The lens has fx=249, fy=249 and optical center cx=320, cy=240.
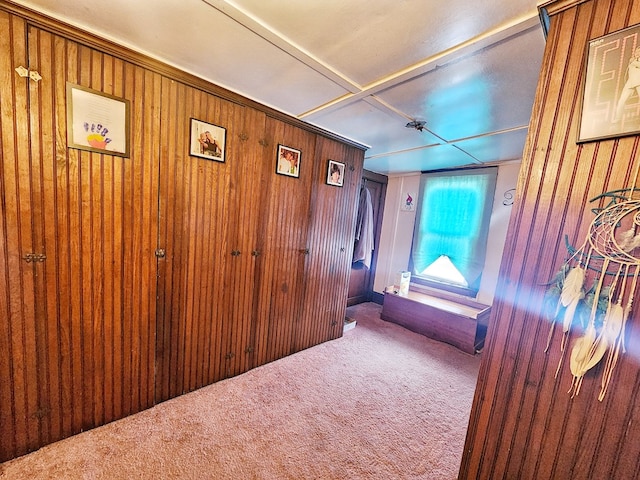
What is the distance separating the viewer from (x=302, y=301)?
2.66m

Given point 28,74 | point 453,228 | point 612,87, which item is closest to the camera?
point 612,87

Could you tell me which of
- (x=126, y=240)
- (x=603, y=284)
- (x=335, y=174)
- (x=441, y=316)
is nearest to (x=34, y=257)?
(x=126, y=240)

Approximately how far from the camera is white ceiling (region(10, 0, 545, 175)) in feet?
3.54

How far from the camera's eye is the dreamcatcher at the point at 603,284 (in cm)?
79

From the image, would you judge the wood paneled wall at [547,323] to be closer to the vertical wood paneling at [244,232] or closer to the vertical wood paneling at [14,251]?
the vertical wood paneling at [244,232]

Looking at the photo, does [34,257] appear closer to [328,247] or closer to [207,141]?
[207,141]

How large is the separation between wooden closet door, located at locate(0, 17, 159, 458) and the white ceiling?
0.27 metres

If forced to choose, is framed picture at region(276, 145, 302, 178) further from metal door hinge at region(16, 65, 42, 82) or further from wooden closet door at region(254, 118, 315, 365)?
metal door hinge at region(16, 65, 42, 82)

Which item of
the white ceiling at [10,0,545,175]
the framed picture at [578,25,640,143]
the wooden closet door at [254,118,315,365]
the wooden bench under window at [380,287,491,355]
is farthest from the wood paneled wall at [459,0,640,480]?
the wooden bench under window at [380,287,491,355]

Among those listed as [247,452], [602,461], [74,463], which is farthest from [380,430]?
[74,463]

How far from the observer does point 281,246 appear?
7.84ft

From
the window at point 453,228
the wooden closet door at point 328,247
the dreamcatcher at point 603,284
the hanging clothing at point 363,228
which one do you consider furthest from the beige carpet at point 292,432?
the hanging clothing at point 363,228

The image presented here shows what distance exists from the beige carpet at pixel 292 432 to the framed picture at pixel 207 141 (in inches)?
73.7

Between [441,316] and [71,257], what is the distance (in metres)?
3.61
